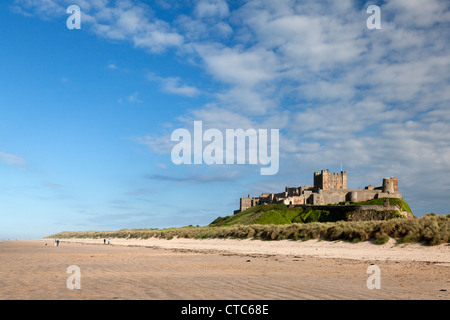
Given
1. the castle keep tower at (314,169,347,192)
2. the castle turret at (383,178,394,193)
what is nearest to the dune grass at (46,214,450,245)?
the castle turret at (383,178,394,193)

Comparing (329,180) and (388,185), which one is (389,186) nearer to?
(388,185)

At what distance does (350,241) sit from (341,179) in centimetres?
10903

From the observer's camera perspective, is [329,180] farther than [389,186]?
Yes

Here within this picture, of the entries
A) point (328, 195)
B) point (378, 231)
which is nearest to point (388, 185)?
point (328, 195)

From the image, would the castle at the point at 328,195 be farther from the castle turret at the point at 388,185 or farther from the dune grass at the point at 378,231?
the dune grass at the point at 378,231

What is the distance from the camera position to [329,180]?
436 feet

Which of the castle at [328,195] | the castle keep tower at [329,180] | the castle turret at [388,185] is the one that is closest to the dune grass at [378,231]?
the castle at [328,195]

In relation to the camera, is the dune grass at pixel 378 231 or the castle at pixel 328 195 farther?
the castle at pixel 328 195

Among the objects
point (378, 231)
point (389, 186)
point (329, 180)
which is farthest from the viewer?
point (329, 180)

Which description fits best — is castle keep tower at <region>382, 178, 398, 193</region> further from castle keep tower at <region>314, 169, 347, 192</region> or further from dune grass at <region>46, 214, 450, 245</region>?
dune grass at <region>46, 214, 450, 245</region>

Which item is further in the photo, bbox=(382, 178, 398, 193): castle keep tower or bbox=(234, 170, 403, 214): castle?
bbox=(382, 178, 398, 193): castle keep tower

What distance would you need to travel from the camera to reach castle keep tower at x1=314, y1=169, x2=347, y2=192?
13088 cm

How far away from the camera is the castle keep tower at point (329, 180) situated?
130875 millimetres

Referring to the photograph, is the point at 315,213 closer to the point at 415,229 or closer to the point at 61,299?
the point at 415,229
